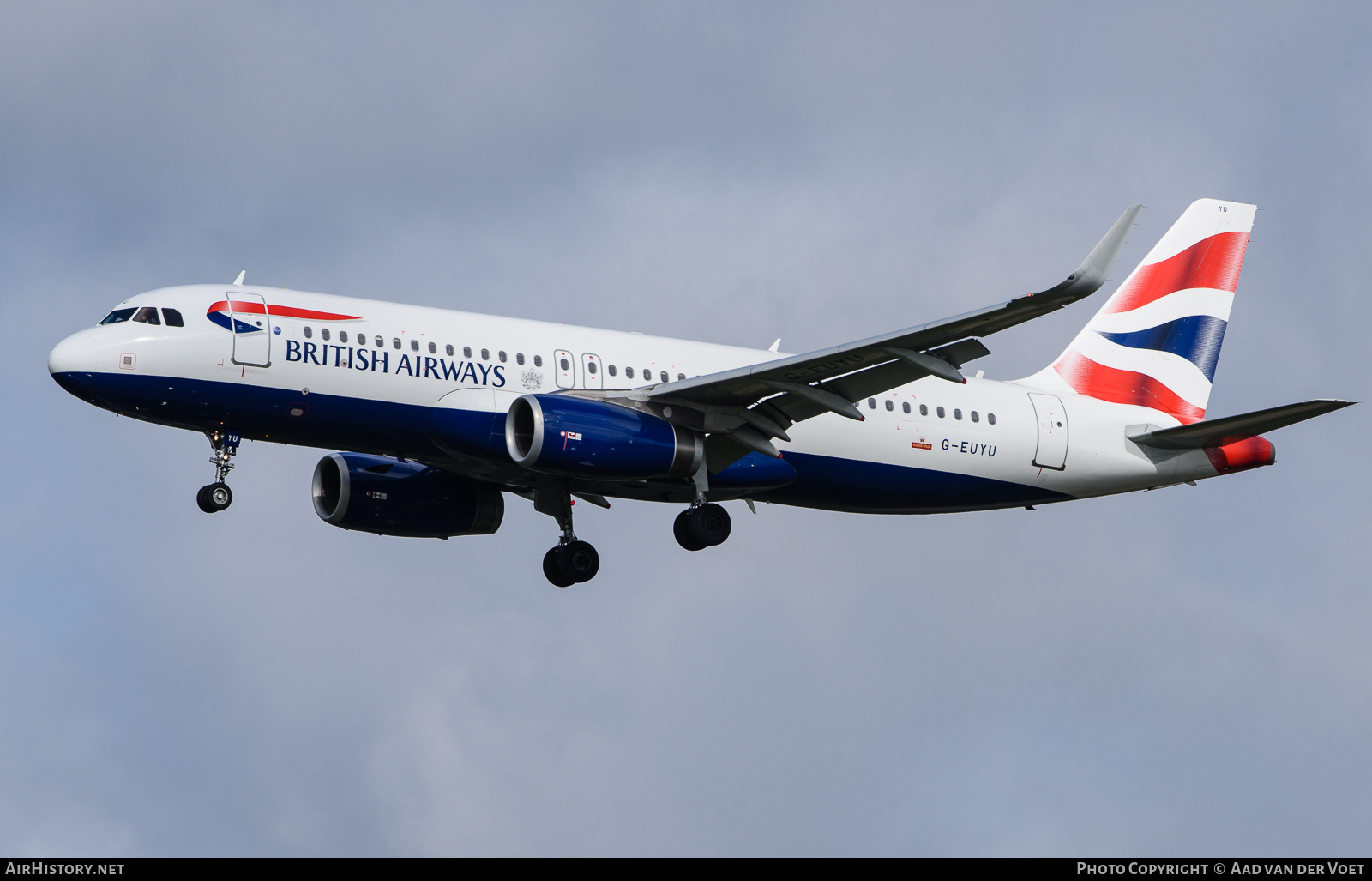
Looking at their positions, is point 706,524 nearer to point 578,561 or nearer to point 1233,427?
point 578,561

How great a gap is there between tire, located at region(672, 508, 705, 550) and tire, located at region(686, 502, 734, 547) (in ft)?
0.36

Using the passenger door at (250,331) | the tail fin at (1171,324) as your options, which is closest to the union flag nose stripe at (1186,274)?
the tail fin at (1171,324)

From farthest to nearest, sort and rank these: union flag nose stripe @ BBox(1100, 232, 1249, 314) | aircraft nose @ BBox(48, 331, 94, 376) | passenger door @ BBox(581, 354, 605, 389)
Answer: union flag nose stripe @ BBox(1100, 232, 1249, 314)
passenger door @ BBox(581, 354, 605, 389)
aircraft nose @ BBox(48, 331, 94, 376)

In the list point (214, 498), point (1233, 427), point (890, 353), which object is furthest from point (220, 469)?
point (1233, 427)

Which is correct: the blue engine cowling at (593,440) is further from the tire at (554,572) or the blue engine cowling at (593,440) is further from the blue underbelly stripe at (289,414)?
the tire at (554,572)

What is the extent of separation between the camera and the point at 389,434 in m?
33.8

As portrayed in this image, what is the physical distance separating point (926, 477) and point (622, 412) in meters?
8.10

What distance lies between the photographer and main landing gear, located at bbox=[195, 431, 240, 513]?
1320 inches

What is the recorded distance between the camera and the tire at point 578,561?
1558 inches

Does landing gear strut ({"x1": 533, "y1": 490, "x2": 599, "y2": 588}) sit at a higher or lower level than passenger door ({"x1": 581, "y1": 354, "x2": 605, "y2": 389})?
lower

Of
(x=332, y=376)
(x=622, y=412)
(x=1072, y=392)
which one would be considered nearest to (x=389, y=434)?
(x=332, y=376)

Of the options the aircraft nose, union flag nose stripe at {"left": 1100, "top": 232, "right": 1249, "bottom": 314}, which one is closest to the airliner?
the aircraft nose

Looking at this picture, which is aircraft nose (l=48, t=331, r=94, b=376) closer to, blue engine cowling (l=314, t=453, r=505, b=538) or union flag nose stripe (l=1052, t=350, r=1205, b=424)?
blue engine cowling (l=314, t=453, r=505, b=538)
